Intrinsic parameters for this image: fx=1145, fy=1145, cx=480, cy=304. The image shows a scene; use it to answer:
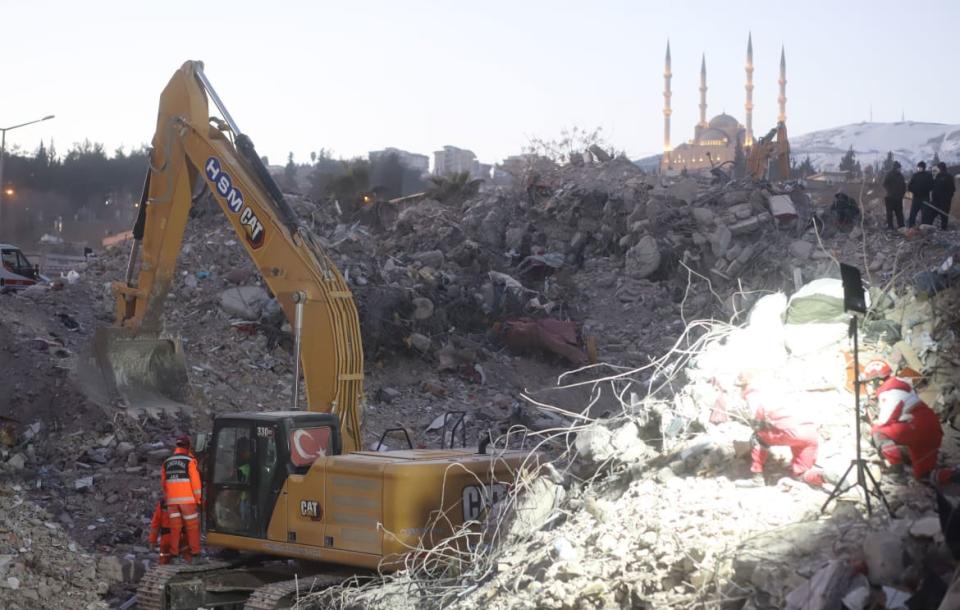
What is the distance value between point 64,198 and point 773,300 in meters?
56.0

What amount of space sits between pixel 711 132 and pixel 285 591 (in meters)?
116

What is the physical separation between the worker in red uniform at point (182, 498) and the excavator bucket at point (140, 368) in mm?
3826

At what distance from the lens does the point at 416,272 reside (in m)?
A: 20.8

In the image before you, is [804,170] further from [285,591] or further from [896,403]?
[896,403]

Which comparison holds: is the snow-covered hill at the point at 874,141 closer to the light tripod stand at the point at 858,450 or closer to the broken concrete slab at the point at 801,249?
the broken concrete slab at the point at 801,249

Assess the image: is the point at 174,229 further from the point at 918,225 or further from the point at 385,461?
Result: the point at 918,225

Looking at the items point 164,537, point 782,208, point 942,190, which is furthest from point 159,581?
point 782,208

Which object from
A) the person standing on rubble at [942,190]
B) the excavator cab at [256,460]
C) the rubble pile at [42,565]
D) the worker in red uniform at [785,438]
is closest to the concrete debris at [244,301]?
the rubble pile at [42,565]

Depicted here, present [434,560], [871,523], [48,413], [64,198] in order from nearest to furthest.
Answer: [871,523], [434,560], [48,413], [64,198]

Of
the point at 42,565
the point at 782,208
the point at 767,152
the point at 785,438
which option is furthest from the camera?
the point at 767,152

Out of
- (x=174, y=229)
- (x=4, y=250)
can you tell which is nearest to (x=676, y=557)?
(x=174, y=229)

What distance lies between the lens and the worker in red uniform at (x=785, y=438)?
257 inches

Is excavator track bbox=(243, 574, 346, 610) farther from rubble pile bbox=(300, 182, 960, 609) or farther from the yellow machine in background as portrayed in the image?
the yellow machine in background

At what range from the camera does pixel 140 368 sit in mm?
13758
